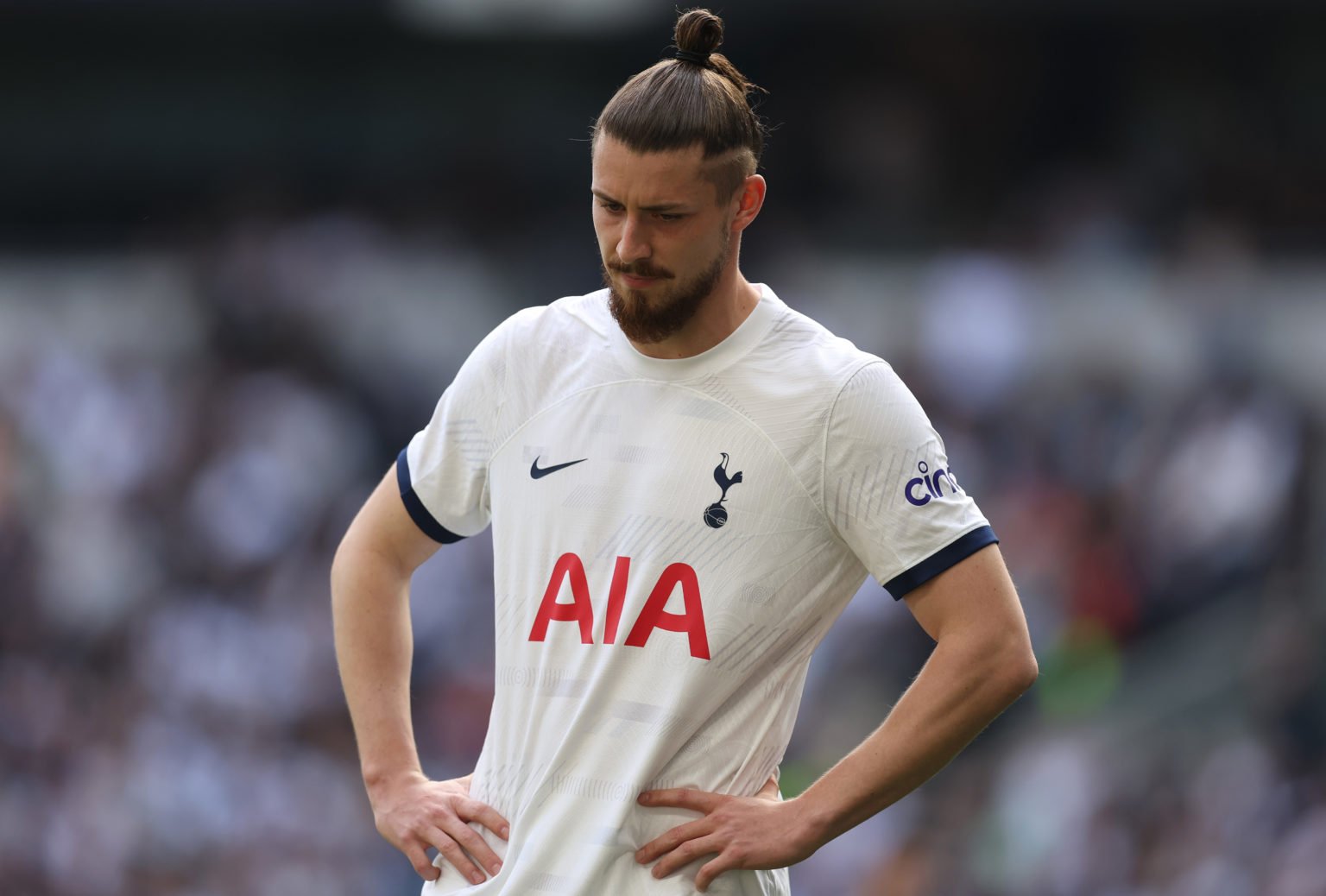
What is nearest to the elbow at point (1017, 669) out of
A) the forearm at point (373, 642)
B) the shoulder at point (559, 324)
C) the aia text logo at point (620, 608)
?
the aia text logo at point (620, 608)

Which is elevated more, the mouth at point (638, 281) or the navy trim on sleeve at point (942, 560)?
the mouth at point (638, 281)

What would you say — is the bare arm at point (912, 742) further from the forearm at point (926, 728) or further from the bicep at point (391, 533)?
the bicep at point (391, 533)

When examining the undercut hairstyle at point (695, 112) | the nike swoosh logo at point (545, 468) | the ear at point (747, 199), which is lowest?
the nike swoosh logo at point (545, 468)

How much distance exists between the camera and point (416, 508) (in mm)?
3475

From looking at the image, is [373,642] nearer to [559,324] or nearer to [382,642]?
[382,642]

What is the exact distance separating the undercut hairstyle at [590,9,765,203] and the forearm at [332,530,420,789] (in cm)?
97

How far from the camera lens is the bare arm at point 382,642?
339 cm

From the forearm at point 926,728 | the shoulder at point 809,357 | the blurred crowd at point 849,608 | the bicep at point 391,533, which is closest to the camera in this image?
the forearm at point 926,728

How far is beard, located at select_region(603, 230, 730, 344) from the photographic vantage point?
10.1 ft

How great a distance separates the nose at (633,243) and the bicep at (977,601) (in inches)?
28.8

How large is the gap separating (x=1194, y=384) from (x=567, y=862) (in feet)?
24.6

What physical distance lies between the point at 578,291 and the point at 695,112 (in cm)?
914

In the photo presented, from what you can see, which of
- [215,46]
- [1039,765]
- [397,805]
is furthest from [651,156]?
[215,46]

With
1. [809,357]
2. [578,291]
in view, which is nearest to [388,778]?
[809,357]
